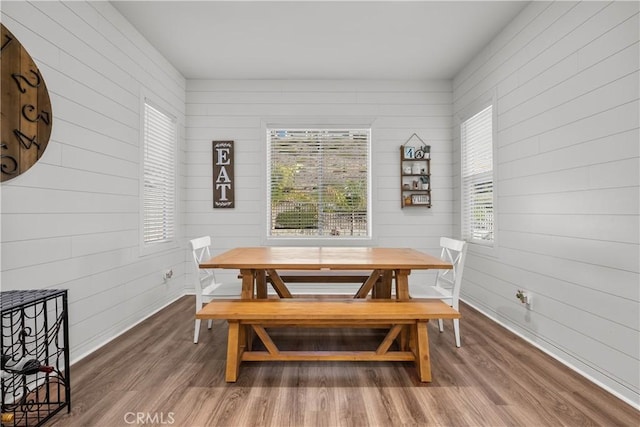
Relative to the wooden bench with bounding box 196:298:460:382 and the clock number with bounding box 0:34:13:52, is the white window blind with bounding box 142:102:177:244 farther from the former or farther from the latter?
the wooden bench with bounding box 196:298:460:382

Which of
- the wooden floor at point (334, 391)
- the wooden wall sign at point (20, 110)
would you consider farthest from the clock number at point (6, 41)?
the wooden floor at point (334, 391)

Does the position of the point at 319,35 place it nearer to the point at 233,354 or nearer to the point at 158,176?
the point at 158,176

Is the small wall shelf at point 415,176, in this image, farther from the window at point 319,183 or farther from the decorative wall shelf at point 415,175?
the window at point 319,183

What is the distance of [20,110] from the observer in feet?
6.30

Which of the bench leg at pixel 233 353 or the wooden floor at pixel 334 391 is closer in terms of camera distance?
the wooden floor at pixel 334 391

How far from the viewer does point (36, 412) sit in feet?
5.81

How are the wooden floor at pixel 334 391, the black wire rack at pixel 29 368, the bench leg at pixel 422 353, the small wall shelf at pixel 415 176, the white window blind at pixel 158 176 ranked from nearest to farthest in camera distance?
1. the black wire rack at pixel 29 368
2. the wooden floor at pixel 334 391
3. the bench leg at pixel 422 353
4. the white window blind at pixel 158 176
5. the small wall shelf at pixel 415 176

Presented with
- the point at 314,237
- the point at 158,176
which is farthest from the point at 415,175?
the point at 158,176

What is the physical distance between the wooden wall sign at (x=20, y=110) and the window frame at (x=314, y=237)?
2.39 m

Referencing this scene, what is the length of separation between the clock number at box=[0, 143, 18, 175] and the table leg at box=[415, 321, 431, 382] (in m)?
2.61

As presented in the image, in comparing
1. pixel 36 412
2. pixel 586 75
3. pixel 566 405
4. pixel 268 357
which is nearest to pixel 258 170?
pixel 268 357

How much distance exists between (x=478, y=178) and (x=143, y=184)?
11.6 ft

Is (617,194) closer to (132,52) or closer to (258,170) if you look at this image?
(258,170)

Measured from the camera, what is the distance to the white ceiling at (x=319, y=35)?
9.14 ft
